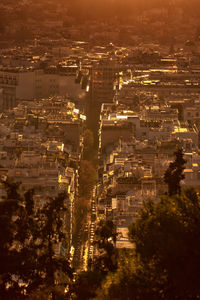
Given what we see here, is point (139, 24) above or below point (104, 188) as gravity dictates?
below

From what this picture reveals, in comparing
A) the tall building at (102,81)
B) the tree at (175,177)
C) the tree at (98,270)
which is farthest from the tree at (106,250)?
the tall building at (102,81)

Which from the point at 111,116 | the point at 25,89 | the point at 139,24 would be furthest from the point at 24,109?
the point at 139,24

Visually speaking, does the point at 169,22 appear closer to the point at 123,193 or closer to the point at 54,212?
the point at 123,193

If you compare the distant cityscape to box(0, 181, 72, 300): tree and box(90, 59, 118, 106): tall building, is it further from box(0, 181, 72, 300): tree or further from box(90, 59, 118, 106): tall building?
box(0, 181, 72, 300): tree

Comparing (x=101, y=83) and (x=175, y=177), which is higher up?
(x=175, y=177)

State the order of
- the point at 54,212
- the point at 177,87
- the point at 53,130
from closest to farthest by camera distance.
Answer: the point at 54,212
the point at 53,130
the point at 177,87

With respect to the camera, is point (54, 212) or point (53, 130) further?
point (53, 130)

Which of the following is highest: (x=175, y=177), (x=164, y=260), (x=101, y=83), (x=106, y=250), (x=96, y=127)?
(x=164, y=260)

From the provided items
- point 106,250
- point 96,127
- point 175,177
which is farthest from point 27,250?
point 96,127

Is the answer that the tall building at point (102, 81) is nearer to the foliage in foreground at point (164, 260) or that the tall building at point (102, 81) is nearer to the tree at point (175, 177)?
the tree at point (175, 177)

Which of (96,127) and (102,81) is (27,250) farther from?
(102,81)
